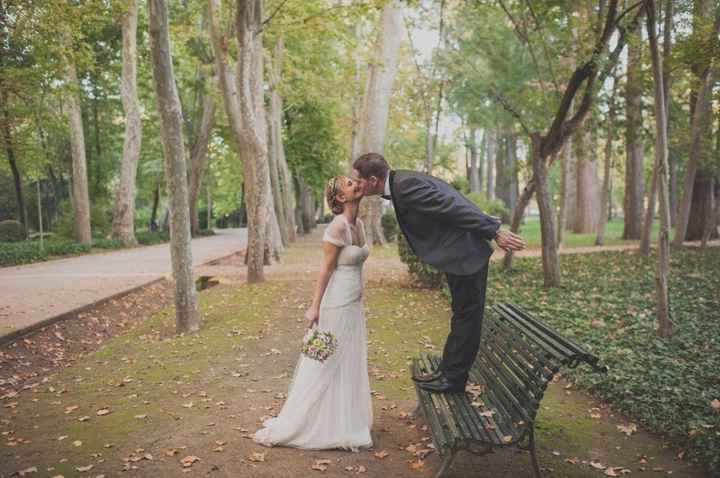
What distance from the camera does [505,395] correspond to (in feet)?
13.2

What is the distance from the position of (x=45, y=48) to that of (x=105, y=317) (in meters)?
6.03

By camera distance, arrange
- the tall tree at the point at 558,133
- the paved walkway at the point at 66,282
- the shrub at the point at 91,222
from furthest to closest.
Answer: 1. the shrub at the point at 91,222
2. the tall tree at the point at 558,133
3. the paved walkway at the point at 66,282

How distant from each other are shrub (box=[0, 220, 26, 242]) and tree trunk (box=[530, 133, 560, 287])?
2410 cm

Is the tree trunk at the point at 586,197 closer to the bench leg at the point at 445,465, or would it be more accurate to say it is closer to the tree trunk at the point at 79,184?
the tree trunk at the point at 79,184

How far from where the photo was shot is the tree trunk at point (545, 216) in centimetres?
1155

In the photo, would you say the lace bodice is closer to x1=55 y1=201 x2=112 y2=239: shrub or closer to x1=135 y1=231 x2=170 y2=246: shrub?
x1=55 y1=201 x2=112 y2=239: shrub

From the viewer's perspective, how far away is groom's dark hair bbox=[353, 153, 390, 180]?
13.9ft

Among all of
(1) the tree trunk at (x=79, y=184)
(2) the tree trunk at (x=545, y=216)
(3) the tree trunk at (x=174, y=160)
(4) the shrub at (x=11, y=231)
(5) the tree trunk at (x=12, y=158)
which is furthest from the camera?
(4) the shrub at (x=11, y=231)

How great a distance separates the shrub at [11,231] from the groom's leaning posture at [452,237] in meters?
26.6

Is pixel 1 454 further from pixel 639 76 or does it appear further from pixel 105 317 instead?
pixel 639 76

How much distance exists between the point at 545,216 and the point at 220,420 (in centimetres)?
852

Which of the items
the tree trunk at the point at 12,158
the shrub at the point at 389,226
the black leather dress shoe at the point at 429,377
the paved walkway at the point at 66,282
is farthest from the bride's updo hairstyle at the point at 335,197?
the shrub at the point at 389,226

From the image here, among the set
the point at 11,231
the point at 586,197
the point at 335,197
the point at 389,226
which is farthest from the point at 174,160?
the point at 586,197

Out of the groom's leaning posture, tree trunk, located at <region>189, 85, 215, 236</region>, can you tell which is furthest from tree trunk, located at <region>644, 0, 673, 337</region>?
tree trunk, located at <region>189, 85, 215, 236</region>
